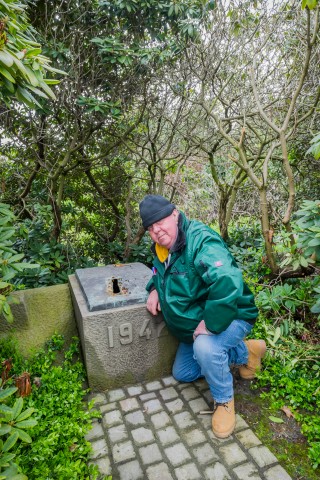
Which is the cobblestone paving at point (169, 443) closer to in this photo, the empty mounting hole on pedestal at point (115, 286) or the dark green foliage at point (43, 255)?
the empty mounting hole on pedestal at point (115, 286)

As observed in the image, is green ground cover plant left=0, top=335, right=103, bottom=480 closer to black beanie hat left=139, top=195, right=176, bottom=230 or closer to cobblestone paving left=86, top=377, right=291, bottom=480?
cobblestone paving left=86, top=377, right=291, bottom=480

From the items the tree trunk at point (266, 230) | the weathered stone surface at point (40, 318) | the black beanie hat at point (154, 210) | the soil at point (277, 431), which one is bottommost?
the soil at point (277, 431)

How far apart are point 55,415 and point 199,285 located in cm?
145

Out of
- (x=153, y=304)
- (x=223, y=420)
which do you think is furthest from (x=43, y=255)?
(x=223, y=420)

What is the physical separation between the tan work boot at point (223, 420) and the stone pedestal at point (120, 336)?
29.0 inches

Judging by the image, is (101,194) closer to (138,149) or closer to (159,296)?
(138,149)

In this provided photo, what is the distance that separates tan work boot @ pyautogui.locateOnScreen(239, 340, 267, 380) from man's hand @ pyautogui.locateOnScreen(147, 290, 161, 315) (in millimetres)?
881

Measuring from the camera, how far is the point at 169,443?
2.32m

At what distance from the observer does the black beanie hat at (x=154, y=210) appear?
2.39 m

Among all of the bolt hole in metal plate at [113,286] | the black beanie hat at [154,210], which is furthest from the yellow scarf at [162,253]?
the bolt hole in metal plate at [113,286]

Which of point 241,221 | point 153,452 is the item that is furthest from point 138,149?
point 153,452

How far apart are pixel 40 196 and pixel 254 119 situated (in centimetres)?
335

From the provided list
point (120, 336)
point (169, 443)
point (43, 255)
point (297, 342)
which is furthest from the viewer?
point (43, 255)

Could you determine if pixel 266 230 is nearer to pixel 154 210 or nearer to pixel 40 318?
pixel 154 210
